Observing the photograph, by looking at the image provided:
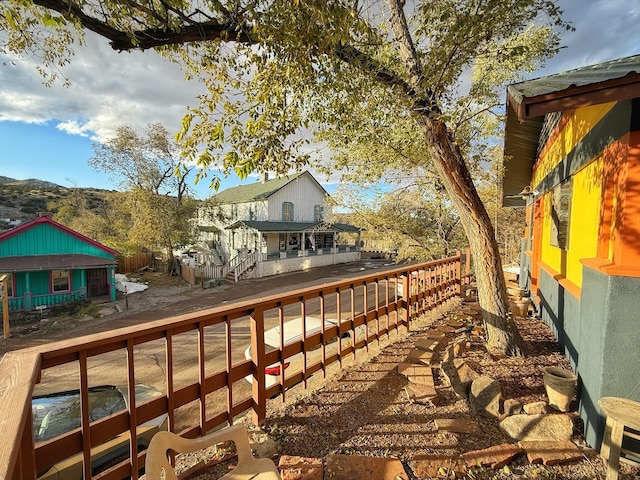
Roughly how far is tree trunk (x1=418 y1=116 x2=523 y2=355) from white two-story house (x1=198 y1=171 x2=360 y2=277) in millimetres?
14687

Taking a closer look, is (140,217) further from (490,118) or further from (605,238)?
(605,238)

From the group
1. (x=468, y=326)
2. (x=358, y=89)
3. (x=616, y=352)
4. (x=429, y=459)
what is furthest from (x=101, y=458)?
(x=468, y=326)

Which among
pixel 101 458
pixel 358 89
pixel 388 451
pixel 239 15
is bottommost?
pixel 101 458

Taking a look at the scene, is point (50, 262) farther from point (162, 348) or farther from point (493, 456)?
point (493, 456)

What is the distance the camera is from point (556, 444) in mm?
2400

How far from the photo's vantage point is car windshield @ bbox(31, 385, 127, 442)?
2.96 metres

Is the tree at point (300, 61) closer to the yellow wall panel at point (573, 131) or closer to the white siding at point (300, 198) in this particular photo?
the yellow wall panel at point (573, 131)

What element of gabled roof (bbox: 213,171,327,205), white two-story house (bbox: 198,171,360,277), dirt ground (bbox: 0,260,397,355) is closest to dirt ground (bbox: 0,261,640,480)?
dirt ground (bbox: 0,260,397,355)

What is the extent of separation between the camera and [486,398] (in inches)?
118

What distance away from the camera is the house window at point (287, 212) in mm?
22281

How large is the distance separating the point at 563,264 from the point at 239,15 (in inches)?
234

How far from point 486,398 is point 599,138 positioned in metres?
3.09

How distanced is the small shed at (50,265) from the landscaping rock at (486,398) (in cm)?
1419

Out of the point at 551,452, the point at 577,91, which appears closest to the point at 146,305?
the point at 551,452
